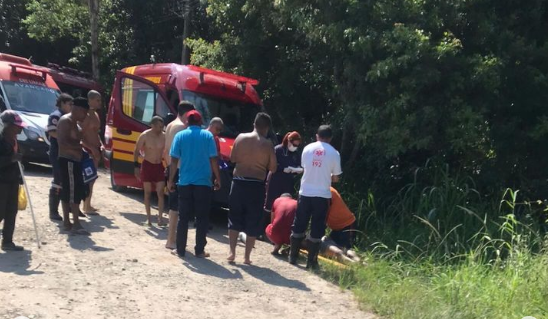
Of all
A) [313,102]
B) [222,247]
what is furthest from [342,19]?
[313,102]

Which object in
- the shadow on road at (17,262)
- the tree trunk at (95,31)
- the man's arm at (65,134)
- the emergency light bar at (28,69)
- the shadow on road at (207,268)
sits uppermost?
the tree trunk at (95,31)

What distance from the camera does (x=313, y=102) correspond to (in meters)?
15.2

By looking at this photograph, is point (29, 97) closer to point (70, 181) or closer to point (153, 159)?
point (153, 159)

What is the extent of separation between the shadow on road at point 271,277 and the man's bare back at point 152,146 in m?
2.68

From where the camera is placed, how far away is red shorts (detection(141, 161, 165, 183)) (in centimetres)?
1080

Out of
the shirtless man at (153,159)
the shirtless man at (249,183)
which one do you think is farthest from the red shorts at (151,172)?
the shirtless man at (249,183)

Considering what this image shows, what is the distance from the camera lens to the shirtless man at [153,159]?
10727mm

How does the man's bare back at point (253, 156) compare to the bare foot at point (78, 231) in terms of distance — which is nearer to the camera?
the man's bare back at point (253, 156)

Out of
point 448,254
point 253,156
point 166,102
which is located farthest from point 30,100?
point 448,254

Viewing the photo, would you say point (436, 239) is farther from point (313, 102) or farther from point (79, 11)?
point (79, 11)

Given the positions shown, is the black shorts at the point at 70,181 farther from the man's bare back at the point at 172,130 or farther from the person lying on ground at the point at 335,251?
the person lying on ground at the point at 335,251

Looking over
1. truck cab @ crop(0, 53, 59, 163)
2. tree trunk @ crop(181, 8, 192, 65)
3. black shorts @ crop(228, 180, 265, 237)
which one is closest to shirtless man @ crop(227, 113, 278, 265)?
black shorts @ crop(228, 180, 265, 237)

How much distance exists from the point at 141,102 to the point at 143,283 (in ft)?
18.9

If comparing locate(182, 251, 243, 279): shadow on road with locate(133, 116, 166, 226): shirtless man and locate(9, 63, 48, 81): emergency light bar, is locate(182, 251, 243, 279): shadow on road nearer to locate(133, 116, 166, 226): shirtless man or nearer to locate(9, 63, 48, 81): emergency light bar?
locate(133, 116, 166, 226): shirtless man
